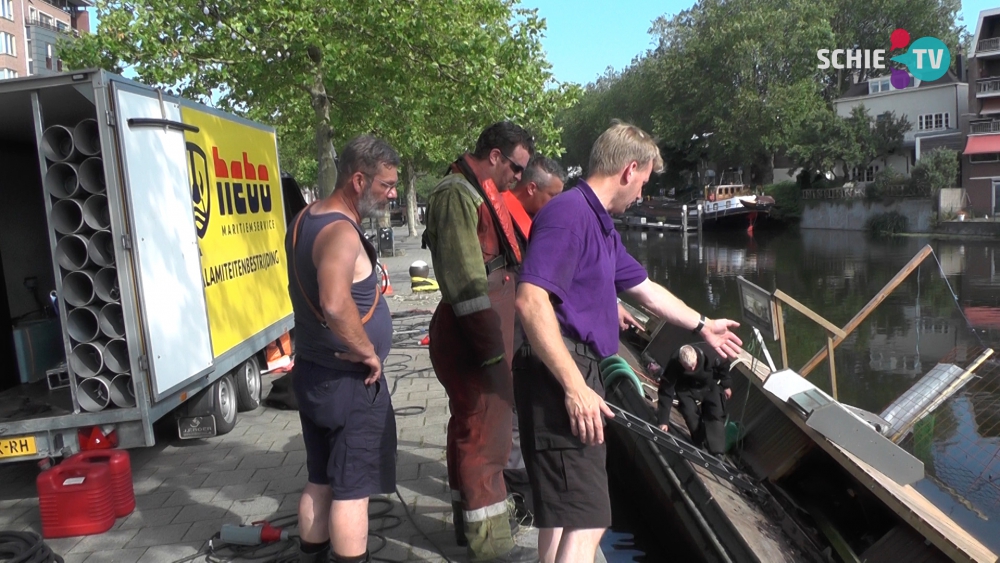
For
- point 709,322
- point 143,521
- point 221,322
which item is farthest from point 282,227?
point 709,322

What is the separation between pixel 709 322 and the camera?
3639mm

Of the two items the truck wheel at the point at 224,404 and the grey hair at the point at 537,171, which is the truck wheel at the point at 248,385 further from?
the grey hair at the point at 537,171

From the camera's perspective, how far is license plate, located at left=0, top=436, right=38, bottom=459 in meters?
5.23

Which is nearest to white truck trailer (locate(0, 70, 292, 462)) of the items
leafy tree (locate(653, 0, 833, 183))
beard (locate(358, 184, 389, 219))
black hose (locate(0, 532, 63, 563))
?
black hose (locate(0, 532, 63, 563))

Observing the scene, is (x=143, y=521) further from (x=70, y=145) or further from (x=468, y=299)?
(x=468, y=299)

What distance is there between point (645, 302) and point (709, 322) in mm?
280

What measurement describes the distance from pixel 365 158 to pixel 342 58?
1089 centimetres

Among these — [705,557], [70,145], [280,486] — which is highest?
[70,145]

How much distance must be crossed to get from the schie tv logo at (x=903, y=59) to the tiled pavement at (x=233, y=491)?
62638mm

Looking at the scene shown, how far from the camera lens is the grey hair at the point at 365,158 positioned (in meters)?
3.66

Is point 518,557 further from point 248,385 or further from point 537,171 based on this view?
point 248,385

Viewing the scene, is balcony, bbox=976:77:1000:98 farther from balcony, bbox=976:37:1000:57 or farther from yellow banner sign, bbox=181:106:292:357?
yellow banner sign, bbox=181:106:292:357

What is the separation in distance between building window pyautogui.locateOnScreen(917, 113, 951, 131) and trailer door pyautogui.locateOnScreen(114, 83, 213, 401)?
61156 millimetres

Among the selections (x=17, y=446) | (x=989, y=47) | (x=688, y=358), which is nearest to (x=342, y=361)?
(x=17, y=446)
